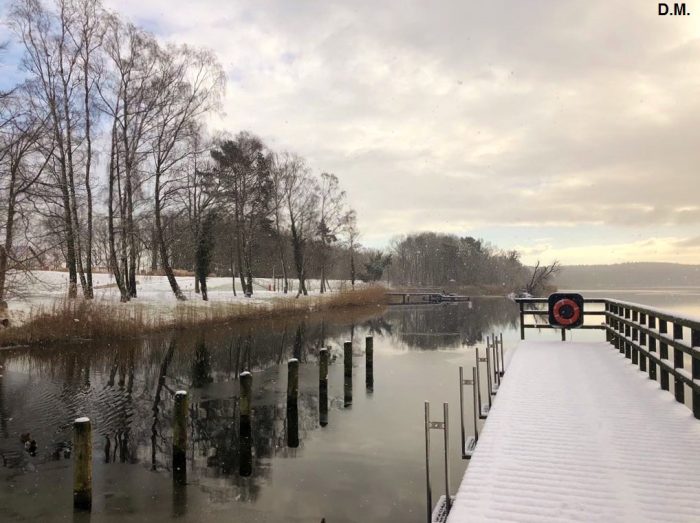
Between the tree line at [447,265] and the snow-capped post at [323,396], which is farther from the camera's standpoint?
the tree line at [447,265]

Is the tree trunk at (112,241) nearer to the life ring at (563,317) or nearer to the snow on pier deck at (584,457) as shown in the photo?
the life ring at (563,317)

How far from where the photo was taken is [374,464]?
849cm

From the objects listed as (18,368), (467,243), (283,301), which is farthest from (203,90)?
(467,243)

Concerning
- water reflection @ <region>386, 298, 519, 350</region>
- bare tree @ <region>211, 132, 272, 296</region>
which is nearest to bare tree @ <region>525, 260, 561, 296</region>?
water reflection @ <region>386, 298, 519, 350</region>

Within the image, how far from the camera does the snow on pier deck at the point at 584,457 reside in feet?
13.8

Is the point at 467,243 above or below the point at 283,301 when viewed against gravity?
above

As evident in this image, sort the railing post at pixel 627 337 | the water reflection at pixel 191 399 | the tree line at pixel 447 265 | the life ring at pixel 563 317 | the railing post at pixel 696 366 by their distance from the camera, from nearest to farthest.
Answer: the railing post at pixel 696 366
the water reflection at pixel 191 399
the railing post at pixel 627 337
the life ring at pixel 563 317
the tree line at pixel 447 265

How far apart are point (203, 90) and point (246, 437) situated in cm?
2559

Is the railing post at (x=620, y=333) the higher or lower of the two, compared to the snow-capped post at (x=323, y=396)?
higher

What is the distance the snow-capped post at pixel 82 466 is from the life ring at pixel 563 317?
11.9 m

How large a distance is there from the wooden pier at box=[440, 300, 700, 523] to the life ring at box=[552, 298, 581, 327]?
4382 mm

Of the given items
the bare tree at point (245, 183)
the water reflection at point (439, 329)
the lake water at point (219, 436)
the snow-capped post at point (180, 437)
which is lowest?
the water reflection at point (439, 329)

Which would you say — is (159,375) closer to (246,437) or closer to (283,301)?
(246,437)

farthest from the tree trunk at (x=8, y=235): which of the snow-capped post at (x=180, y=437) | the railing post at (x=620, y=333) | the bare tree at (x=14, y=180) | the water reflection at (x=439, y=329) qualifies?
the railing post at (x=620, y=333)
